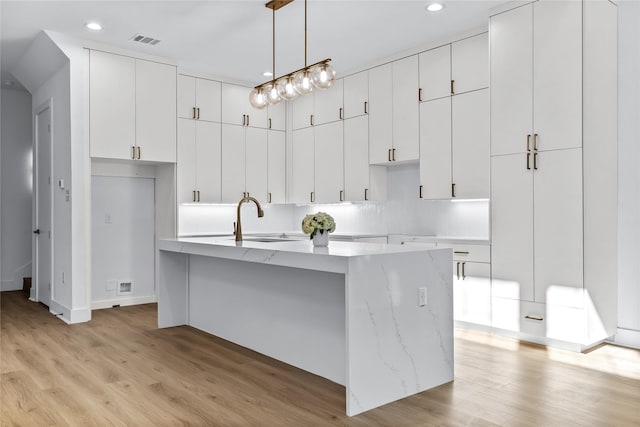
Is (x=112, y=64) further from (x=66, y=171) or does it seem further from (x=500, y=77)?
(x=500, y=77)

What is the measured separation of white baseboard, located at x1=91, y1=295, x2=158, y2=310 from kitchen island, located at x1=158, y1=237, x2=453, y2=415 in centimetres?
222

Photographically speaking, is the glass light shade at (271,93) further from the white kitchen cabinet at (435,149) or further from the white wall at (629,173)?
the white wall at (629,173)

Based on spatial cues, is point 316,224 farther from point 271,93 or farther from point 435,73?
point 435,73

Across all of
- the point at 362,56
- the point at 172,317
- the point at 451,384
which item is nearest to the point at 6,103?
the point at 172,317

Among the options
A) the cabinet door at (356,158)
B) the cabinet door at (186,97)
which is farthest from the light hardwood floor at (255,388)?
the cabinet door at (186,97)

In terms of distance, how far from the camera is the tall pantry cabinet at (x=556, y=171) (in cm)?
389

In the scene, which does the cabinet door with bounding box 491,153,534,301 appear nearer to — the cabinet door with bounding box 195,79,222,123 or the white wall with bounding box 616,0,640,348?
the white wall with bounding box 616,0,640,348

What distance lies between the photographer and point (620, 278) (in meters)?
4.17

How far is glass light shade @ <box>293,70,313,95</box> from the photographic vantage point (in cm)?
369

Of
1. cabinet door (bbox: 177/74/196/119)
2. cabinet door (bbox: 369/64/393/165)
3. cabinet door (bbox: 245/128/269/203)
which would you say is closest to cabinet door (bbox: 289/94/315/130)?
cabinet door (bbox: 245/128/269/203)

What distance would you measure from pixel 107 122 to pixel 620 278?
5.29 m

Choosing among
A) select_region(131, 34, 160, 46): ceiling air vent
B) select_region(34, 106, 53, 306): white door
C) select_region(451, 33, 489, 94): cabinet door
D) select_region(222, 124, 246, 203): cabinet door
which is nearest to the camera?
select_region(451, 33, 489, 94): cabinet door

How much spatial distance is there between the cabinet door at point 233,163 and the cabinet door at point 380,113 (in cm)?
Result: 186

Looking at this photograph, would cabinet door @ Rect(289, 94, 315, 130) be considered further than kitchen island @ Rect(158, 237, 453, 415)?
Yes
